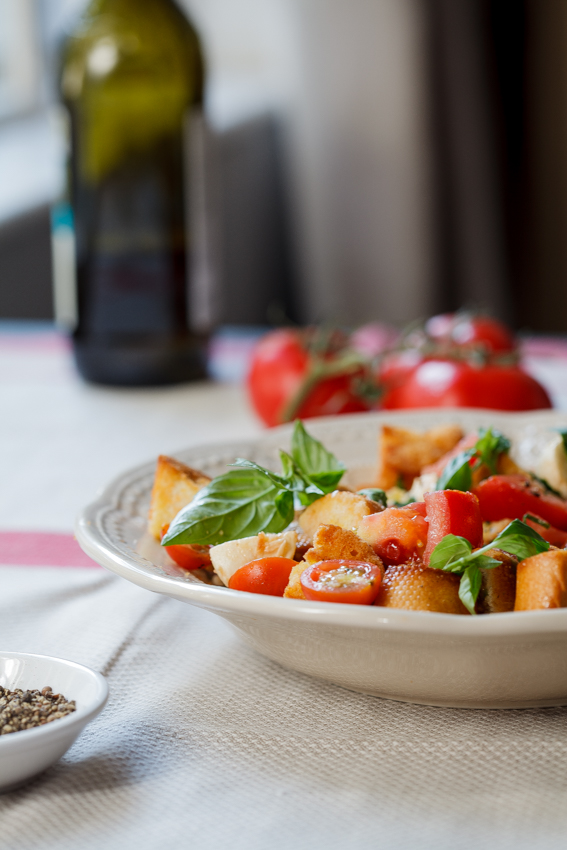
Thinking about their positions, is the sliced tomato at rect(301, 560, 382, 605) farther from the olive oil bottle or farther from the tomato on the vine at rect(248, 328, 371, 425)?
the olive oil bottle

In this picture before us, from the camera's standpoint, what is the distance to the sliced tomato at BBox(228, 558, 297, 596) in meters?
0.55

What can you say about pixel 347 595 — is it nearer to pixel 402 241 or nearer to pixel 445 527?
pixel 445 527

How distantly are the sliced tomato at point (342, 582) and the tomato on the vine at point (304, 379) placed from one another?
0.74 meters

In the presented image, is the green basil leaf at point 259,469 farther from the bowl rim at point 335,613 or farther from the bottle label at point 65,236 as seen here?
the bottle label at point 65,236

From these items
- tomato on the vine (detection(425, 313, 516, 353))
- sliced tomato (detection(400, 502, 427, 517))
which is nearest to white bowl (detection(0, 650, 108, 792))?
sliced tomato (detection(400, 502, 427, 517))

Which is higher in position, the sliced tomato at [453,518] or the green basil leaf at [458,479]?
the sliced tomato at [453,518]

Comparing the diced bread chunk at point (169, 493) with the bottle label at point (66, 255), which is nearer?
the diced bread chunk at point (169, 493)

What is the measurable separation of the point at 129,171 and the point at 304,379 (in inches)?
17.5

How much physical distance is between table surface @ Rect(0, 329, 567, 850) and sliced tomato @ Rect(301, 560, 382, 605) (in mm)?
87

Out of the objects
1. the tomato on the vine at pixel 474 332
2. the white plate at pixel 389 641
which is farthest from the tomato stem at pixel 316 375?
the white plate at pixel 389 641

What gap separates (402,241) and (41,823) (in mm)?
3704

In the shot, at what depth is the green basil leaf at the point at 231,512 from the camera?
59 cm

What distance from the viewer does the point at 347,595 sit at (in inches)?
19.4

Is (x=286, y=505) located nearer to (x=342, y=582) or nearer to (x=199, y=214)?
(x=342, y=582)
